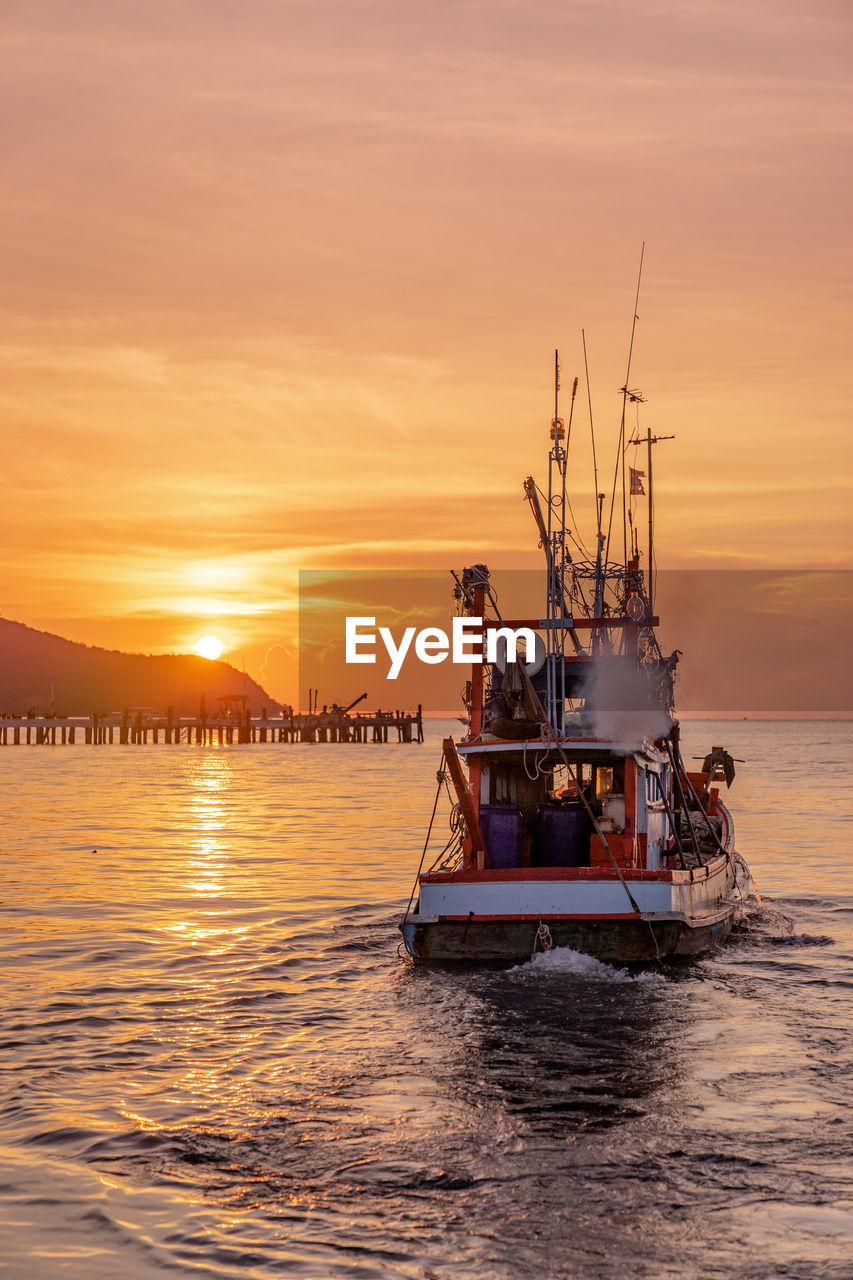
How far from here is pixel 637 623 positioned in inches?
849

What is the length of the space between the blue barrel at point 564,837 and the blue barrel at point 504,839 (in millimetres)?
491

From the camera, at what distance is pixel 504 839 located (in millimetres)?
20625

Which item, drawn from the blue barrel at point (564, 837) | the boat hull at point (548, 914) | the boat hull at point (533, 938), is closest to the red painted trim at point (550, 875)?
the boat hull at point (548, 914)

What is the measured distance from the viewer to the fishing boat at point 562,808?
1925 cm

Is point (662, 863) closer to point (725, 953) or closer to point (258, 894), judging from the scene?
point (725, 953)

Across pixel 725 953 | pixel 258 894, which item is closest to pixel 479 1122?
pixel 725 953

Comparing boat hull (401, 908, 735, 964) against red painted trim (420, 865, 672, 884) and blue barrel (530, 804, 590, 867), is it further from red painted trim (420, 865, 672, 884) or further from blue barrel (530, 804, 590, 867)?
blue barrel (530, 804, 590, 867)

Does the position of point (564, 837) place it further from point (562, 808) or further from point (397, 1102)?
point (397, 1102)

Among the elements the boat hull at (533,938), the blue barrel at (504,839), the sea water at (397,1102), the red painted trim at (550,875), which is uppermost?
the blue barrel at (504,839)

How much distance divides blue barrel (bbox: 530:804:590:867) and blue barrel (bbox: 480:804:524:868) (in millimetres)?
491

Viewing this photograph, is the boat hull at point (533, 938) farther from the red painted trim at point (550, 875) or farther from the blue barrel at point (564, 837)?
the blue barrel at point (564, 837)

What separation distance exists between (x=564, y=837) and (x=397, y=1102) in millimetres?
7858

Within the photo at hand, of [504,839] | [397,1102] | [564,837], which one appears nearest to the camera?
[397,1102]

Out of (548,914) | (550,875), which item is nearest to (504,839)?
(550,875)
